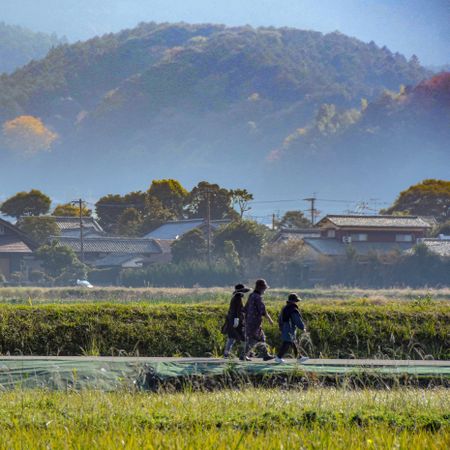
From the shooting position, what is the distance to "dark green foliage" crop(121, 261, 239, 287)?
64625mm

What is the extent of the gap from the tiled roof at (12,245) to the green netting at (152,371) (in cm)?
5354

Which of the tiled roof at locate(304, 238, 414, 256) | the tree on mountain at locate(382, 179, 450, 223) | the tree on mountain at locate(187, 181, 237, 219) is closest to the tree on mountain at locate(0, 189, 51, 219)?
the tree on mountain at locate(187, 181, 237, 219)

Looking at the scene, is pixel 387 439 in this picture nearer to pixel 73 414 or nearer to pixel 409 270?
pixel 73 414

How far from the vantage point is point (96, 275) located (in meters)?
73.3

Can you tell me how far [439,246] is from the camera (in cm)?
7112

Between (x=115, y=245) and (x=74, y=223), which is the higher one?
(x=74, y=223)

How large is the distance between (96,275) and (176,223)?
491 inches

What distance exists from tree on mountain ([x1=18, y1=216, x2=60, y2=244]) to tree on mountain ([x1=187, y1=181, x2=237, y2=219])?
12997 mm

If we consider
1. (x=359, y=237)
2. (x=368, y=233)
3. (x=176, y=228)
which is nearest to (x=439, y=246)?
(x=368, y=233)

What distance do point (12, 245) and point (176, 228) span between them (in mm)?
17234

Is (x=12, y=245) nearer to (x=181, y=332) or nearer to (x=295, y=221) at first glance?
(x=295, y=221)

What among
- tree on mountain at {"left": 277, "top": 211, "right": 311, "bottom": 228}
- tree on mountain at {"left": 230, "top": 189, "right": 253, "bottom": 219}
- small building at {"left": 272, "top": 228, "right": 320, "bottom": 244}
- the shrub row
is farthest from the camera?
tree on mountain at {"left": 277, "top": 211, "right": 311, "bottom": 228}

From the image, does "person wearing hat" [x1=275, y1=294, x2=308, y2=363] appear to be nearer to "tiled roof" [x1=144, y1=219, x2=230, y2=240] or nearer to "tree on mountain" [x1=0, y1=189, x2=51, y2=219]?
"tiled roof" [x1=144, y1=219, x2=230, y2=240]

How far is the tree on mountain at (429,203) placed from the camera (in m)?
89.6
